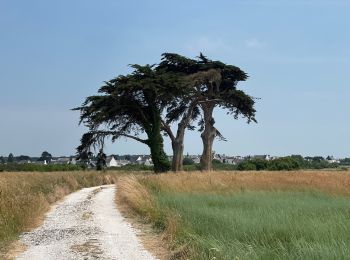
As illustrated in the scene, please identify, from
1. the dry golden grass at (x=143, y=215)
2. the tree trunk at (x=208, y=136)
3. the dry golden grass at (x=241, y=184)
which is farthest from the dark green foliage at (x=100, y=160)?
the dry golden grass at (x=143, y=215)

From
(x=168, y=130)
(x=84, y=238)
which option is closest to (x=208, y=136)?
(x=168, y=130)

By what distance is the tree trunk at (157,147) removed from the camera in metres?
54.0

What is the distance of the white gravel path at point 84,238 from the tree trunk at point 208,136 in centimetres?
4068

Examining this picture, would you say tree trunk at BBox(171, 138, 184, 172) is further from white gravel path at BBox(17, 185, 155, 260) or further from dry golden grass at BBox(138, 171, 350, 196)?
white gravel path at BBox(17, 185, 155, 260)

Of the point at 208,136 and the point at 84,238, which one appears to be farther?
the point at 208,136

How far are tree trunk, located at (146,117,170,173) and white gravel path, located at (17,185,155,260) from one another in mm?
34576

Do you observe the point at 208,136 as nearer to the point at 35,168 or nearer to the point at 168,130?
the point at 168,130

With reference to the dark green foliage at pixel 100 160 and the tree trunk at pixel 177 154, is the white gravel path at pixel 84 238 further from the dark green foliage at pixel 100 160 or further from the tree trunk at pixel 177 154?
the tree trunk at pixel 177 154

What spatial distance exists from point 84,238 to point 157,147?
41.5 meters

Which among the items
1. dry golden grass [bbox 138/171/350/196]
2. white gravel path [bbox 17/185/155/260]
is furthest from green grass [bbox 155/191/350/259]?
dry golden grass [bbox 138/171/350/196]

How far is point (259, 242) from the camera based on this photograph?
31.3 feet

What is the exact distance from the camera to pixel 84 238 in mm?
12750

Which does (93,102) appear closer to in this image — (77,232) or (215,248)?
(77,232)

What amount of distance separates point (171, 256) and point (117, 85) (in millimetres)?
41266
